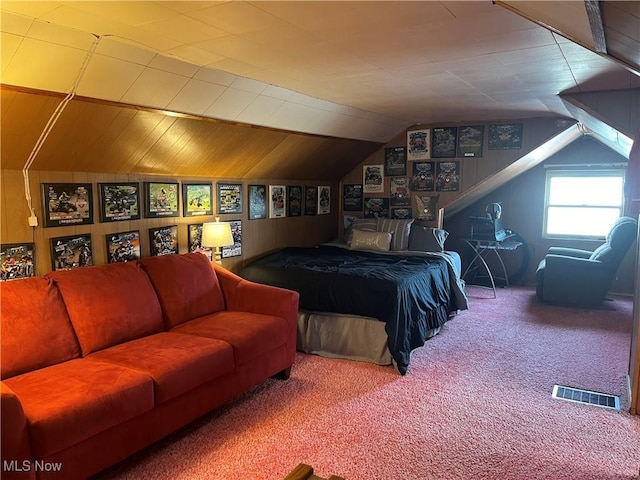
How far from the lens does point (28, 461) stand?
5.75 ft

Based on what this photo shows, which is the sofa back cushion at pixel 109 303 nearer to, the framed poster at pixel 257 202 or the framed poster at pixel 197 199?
the framed poster at pixel 197 199

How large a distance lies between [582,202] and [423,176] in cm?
238

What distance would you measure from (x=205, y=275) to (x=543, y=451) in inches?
96.1

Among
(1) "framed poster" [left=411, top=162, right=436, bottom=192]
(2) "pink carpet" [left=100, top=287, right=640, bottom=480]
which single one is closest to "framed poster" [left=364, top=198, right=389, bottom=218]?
(1) "framed poster" [left=411, top=162, right=436, bottom=192]

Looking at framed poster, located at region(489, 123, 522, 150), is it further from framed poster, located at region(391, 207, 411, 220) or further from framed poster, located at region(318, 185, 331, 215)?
framed poster, located at region(318, 185, 331, 215)

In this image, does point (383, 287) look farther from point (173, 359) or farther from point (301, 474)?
point (301, 474)

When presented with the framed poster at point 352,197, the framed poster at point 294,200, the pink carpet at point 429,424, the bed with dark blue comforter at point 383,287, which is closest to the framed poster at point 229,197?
the bed with dark blue comforter at point 383,287

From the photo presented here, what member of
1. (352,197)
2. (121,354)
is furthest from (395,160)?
(121,354)

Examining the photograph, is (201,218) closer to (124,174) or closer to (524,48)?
(124,174)

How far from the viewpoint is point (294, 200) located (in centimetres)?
541

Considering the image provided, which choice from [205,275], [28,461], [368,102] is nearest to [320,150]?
[368,102]

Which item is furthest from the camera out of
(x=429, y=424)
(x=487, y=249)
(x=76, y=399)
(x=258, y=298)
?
(x=487, y=249)

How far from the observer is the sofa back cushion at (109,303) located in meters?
2.55

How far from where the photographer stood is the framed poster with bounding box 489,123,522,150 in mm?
5055
